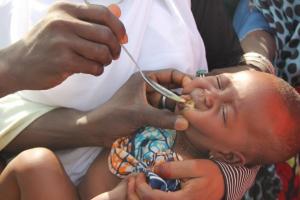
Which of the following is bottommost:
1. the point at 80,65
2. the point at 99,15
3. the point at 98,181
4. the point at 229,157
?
the point at 98,181

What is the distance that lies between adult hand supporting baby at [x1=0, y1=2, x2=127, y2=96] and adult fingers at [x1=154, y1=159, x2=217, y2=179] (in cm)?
28

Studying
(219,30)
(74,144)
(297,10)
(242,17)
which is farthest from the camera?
(242,17)

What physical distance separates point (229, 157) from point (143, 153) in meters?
0.22

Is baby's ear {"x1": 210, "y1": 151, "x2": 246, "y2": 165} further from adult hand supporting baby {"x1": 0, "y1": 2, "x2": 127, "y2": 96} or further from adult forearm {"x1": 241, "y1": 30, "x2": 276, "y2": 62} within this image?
adult forearm {"x1": 241, "y1": 30, "x2": 276, "y2": 62}

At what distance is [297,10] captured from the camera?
1829 mm

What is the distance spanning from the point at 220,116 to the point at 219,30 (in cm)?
50

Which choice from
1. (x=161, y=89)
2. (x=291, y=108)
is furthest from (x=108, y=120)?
(x=291, y=108)

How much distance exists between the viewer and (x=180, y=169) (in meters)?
1.26

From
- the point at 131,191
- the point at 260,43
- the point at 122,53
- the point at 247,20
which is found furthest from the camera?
the point at 247,20

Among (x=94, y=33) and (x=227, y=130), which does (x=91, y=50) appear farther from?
(x=227, y=130)

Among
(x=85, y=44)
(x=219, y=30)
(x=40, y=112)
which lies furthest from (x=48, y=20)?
(x=219, y=30)

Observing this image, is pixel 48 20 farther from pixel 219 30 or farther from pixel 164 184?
pixel 219 30

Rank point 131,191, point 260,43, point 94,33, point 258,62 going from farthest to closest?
point 260,43 → point 258,62 → point 131,191 → point 94,33

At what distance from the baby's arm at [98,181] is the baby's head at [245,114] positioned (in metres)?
0.25
